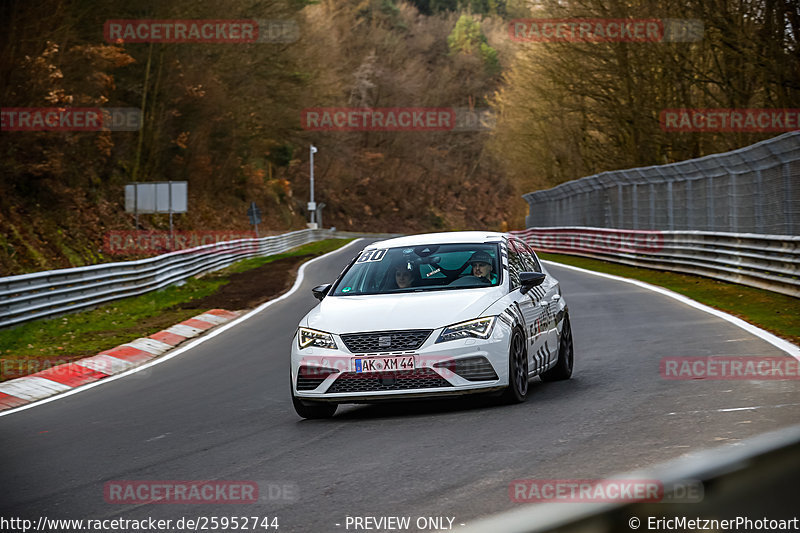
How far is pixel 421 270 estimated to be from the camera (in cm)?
1010

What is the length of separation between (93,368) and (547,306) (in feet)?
22.8

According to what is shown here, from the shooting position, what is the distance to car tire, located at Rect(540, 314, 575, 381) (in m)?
10.7

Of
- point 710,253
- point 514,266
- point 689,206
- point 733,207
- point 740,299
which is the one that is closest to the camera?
point 514,266

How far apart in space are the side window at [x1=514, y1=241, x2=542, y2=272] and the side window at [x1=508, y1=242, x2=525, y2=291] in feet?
0.68

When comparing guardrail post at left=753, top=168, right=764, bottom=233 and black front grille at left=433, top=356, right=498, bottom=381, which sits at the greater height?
guardrail post at left=753, top=168, right=764, bottom=233

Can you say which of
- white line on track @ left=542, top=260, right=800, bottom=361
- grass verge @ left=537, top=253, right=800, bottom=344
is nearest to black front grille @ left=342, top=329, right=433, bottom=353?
white line on track @ left=542, top=260, right=800, bottom=361

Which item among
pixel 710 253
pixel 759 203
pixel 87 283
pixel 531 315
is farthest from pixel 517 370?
pixel 710 253

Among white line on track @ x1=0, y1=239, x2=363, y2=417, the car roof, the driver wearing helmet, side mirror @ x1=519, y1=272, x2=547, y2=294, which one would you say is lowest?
white line on track @ x1=0, y1=239, x2=363, y2=417

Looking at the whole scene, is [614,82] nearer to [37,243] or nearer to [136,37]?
[136,37]

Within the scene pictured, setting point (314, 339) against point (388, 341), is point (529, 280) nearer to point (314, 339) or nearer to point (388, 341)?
point (388, 341)

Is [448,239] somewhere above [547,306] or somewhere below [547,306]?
above

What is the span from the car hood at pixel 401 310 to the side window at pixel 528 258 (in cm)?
146

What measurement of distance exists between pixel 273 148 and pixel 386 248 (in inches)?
2813

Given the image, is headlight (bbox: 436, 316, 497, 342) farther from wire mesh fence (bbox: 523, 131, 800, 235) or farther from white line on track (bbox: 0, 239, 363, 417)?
wire mesh fence (bbox: 523, 131, 800, 235)
